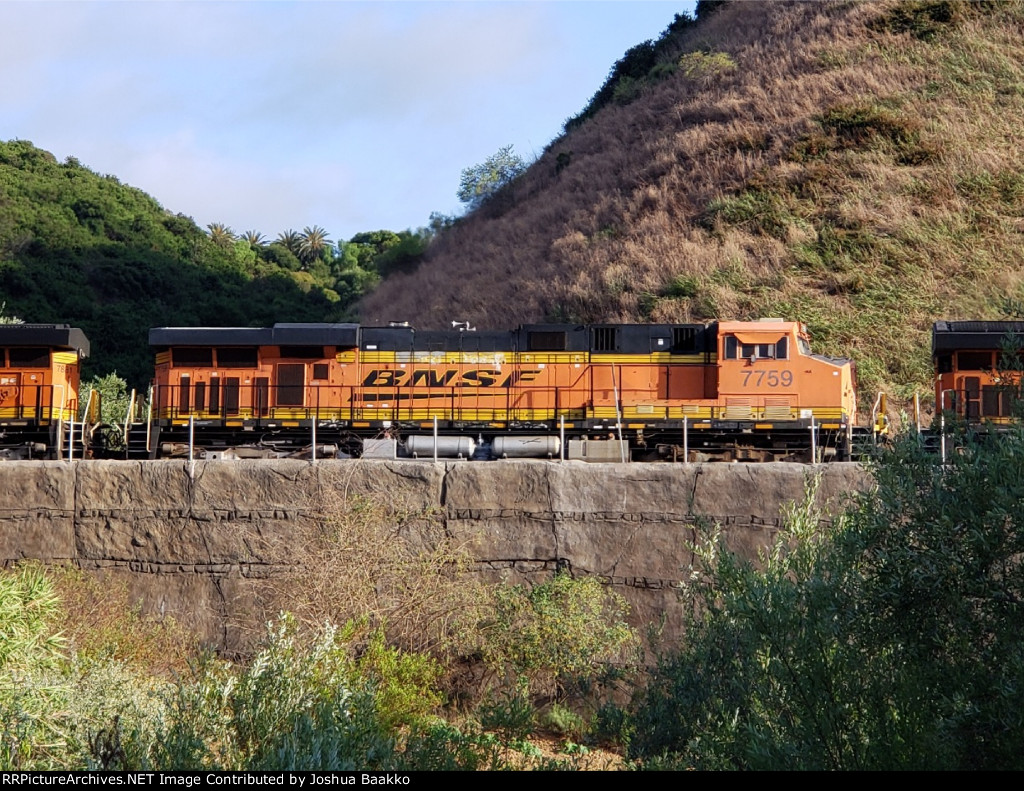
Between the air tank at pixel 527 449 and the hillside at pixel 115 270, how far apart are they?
2479 cm

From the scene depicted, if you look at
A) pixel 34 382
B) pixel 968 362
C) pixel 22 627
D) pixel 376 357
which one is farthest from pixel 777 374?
pixel 22 627

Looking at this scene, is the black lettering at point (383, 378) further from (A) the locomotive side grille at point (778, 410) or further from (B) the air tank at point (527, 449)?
(A) the locomotive side grille at point (778, 410)

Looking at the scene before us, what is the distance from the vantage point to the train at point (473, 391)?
21.5 m

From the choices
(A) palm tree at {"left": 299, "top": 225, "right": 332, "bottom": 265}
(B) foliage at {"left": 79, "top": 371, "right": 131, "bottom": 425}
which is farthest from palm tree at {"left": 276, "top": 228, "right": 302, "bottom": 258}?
(B) foliage at {"left": 79, "top": 371, "right": 131, "bottom": 425}

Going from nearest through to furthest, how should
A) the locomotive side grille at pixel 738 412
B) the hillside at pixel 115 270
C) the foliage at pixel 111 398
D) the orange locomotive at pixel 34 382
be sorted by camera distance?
the locomotive side grille at pixel 738 412
the orange locomotive at pixel 34 382
the foliage at pixel 111 398
the hillside at pixel 115 270

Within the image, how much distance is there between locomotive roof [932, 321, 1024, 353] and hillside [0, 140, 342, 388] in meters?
30.3

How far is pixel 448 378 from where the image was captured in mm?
23203

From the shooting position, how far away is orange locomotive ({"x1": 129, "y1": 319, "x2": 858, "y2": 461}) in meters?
21.7

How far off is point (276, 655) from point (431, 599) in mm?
5659

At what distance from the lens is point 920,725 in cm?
899

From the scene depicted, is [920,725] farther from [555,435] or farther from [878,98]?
[878,98]

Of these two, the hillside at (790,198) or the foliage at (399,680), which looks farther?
the hillside at (790,198)

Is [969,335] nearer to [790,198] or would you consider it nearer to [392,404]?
[392,404]

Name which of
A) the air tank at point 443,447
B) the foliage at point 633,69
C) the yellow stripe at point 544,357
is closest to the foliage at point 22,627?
the air tank at point 443,447
